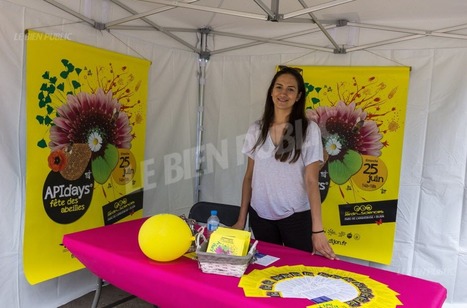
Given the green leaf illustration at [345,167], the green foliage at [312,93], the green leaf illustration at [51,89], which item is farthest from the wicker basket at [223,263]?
the green foliage at [312,93]

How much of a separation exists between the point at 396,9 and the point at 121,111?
1917 millimetres

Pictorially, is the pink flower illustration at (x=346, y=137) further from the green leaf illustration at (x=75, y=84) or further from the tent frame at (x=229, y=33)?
the green leaf illustration at (x=75, y=84)

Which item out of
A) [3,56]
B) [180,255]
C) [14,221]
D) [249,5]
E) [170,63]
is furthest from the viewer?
[170,63]

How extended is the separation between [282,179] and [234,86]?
1.67m

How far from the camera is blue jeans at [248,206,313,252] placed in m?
1.76

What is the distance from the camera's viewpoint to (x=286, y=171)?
1729 millimetres

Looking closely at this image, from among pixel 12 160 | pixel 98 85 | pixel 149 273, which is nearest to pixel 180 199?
pixel 98 85

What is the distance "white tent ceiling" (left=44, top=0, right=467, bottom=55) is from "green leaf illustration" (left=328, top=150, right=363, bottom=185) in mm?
763

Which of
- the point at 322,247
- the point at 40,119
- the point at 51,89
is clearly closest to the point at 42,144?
the point at 40,119

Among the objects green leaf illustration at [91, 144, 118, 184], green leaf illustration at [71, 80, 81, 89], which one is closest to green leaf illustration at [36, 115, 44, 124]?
green leaf illustration at [71, 80, 81, 89]

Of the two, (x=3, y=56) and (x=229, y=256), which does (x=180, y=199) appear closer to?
(x=3, y=56)

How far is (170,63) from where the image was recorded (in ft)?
10.1

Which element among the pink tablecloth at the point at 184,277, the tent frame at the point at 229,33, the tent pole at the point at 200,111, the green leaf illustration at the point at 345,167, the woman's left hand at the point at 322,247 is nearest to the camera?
the pink tablecloth at the point at 184,277

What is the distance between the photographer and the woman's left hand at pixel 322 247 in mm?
1567
